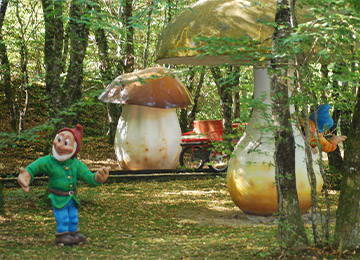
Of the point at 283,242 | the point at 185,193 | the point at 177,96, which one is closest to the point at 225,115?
the point at 177,96

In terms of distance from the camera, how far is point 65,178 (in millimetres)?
5586

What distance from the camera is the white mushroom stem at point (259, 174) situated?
22.7 ft

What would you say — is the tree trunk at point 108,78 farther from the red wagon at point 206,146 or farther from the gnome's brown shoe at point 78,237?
the gnome's brown shoe at point 78,237

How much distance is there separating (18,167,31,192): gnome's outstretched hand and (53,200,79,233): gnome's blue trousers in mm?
417

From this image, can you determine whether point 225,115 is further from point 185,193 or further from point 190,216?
point 190,216

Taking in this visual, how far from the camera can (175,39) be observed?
6590 millimetres

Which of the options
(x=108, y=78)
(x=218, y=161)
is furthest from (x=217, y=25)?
(x=108, y=78)

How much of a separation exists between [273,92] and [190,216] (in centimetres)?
327

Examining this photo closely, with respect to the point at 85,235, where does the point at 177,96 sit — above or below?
above

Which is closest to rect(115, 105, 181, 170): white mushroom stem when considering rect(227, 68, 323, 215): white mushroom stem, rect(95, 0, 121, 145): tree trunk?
rect(95, 0, 121, 145): tree trunk

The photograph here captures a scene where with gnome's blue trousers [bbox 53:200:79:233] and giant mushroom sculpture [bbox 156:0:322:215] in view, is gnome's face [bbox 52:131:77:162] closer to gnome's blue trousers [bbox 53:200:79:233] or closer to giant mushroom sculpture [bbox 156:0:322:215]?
gnome's blue trousers [bbox 53:200:79:233]

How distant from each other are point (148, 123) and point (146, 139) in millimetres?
421

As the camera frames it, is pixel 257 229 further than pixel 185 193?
No

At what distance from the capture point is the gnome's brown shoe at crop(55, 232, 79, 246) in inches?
213
